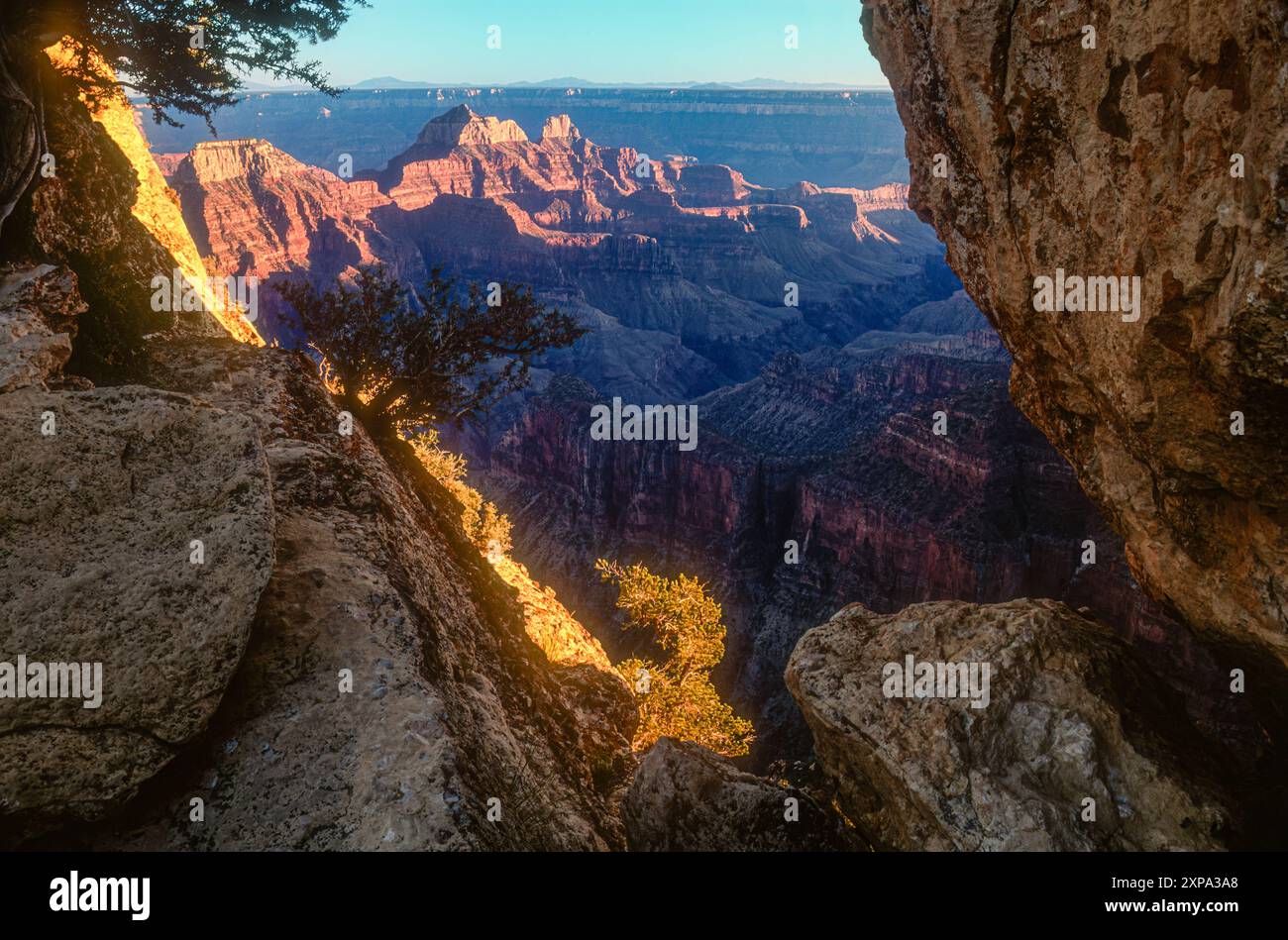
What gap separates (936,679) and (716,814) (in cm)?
334

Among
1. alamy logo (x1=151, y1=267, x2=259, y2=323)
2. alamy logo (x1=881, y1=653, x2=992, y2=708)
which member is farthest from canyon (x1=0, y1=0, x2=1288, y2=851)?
alamy logo (x1=151, y1=267, x2=259, y2=323)

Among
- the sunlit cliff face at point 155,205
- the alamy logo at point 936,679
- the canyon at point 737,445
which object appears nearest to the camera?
the alamy logo at point 936,679

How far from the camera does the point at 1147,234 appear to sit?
25.7 ft

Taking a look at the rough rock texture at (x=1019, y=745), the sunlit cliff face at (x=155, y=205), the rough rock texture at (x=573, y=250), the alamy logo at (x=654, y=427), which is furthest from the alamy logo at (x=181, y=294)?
the rough rock texture at (x=573, y=250)

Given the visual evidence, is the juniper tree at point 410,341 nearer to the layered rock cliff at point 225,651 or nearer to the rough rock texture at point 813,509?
the layered rock cliff at point 225,651

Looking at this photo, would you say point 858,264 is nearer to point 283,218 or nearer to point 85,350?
point 283,218

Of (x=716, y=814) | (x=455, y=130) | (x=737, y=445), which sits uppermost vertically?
(x=455, y=130)

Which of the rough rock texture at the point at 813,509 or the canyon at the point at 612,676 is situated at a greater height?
the canyon at the point at 612,676

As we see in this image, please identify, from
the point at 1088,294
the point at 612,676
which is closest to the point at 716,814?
the point at 612,676

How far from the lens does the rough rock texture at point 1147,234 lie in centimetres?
668

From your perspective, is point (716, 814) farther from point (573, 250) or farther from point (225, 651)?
point (573, 250)

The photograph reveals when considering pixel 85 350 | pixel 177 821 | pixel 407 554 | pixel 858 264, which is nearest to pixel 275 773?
pixel 177 821
